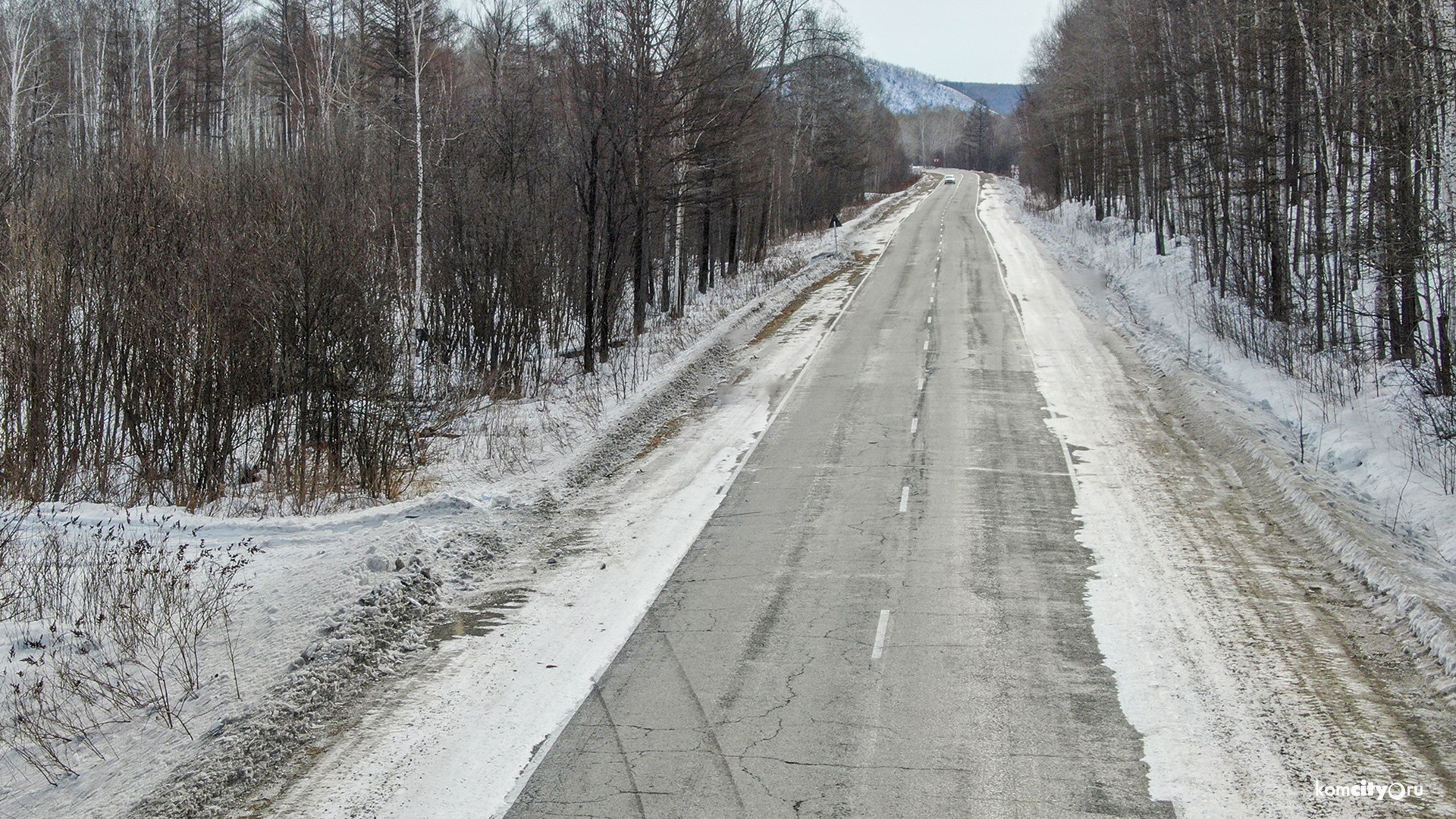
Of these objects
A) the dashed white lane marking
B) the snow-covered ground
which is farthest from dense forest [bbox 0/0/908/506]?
the dashed white lane marking

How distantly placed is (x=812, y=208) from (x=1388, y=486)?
55.0 m

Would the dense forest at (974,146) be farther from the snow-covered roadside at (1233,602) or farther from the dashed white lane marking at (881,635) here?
the dashed white lane marking at (881,635)

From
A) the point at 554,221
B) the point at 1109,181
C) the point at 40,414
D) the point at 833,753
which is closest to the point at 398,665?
the point at 833,753

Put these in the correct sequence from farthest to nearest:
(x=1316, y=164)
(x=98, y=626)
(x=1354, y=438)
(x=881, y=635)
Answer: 1. (x=1316, y=164)
2. (x=1354, y=438)
3. (x=881, y=635)
4. (x=98, y=626)

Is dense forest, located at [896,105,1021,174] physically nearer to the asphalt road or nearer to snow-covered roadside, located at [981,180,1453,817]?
snow-covered roadside, located at [981,180,1453,817]

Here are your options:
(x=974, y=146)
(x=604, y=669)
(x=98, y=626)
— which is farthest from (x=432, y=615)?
(x=974, y=146)

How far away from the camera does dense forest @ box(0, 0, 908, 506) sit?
1540 cm

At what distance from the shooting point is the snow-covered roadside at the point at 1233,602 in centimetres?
679

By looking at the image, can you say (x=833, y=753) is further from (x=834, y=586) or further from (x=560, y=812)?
(x=834, y=586)

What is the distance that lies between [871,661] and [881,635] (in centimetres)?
53

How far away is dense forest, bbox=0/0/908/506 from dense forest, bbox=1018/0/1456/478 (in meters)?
13.0

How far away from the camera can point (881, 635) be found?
29.4ft

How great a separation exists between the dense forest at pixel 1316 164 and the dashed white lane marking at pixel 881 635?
8.34m

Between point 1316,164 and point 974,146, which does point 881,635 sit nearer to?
point 1316,164
